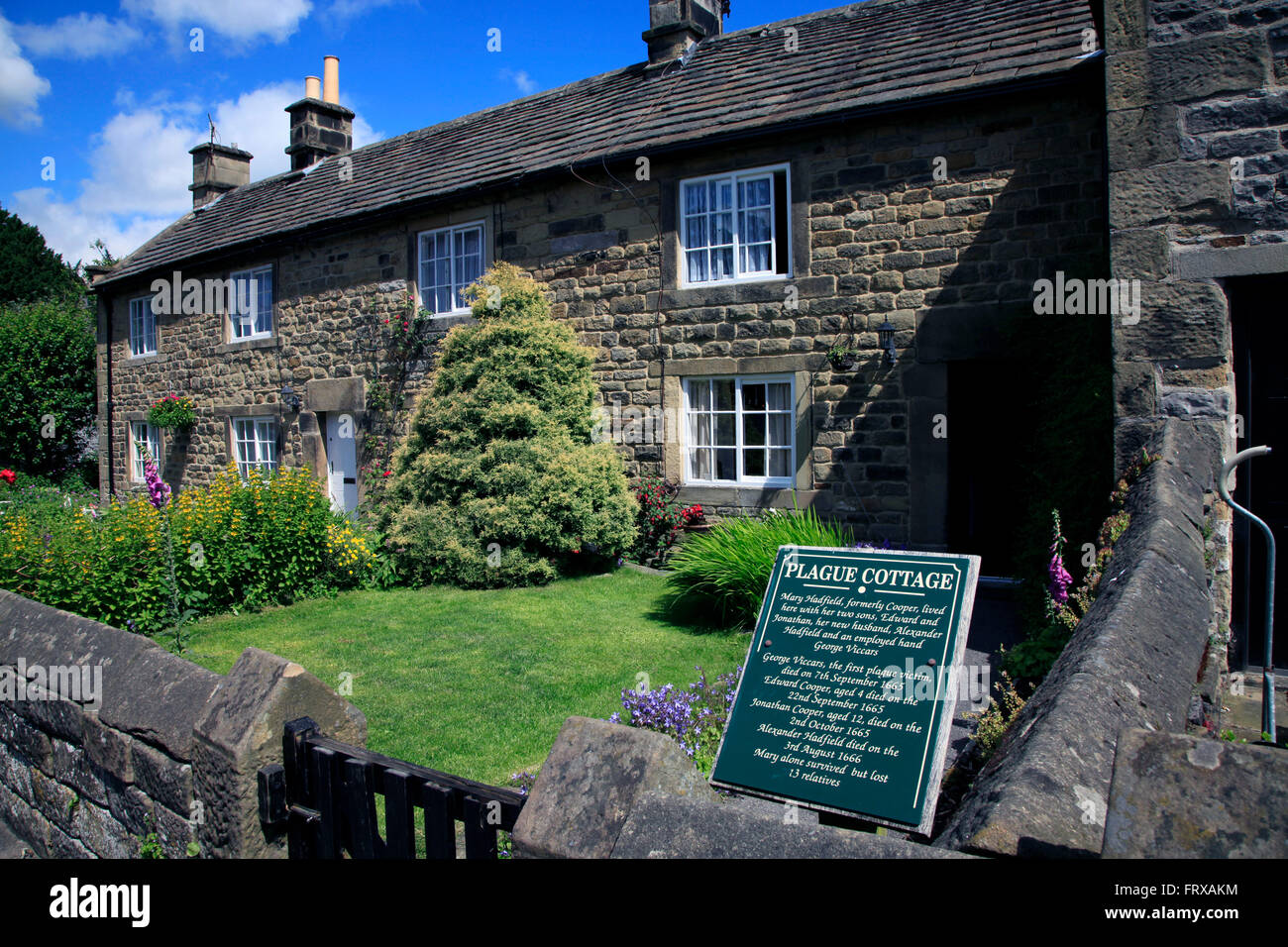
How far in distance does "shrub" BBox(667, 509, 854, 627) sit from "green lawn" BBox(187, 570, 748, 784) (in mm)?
370

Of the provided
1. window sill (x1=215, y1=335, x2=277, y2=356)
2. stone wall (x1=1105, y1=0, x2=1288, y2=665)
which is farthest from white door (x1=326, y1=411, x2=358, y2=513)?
stone wall (x1=1105, y1=0, x2=1288, y2=665)

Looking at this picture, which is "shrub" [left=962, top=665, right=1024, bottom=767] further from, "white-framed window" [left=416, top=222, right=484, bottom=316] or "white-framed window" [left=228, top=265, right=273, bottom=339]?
"white-framed window" [left=228, top=265, right=273, bottom=339]

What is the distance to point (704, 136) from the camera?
10.1m

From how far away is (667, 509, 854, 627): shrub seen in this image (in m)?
7.48

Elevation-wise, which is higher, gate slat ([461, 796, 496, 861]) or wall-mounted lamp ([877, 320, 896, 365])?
wall-mounted lamp ([877, 320, 896, 365])

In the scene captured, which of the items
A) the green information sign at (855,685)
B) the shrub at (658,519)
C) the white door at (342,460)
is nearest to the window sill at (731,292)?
the shrub at (658,519)

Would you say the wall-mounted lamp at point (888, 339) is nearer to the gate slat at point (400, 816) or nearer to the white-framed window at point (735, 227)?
the white-framed window at point (735, 227)

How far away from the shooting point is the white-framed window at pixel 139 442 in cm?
1847

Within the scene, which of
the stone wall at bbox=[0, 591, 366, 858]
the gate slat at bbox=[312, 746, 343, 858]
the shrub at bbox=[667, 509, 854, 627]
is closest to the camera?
the gate slat at bbox=[312, 746, 343, 858]

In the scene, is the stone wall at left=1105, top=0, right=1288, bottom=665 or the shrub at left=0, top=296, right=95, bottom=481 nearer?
the stone wall at left=1105, top=0, right=1288, bottom=665

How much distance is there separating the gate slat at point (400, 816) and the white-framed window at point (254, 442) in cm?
1404

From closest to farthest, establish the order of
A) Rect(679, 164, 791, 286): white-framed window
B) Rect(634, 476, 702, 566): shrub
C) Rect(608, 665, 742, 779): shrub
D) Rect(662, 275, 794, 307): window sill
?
Rect(608, 665, 742, 779): shrub, Rect(662, 275, 794, 307): window sill, Rect(679, 164, 791, 286): white-framed window, Rect(634, 476, 702, 566): shrub
